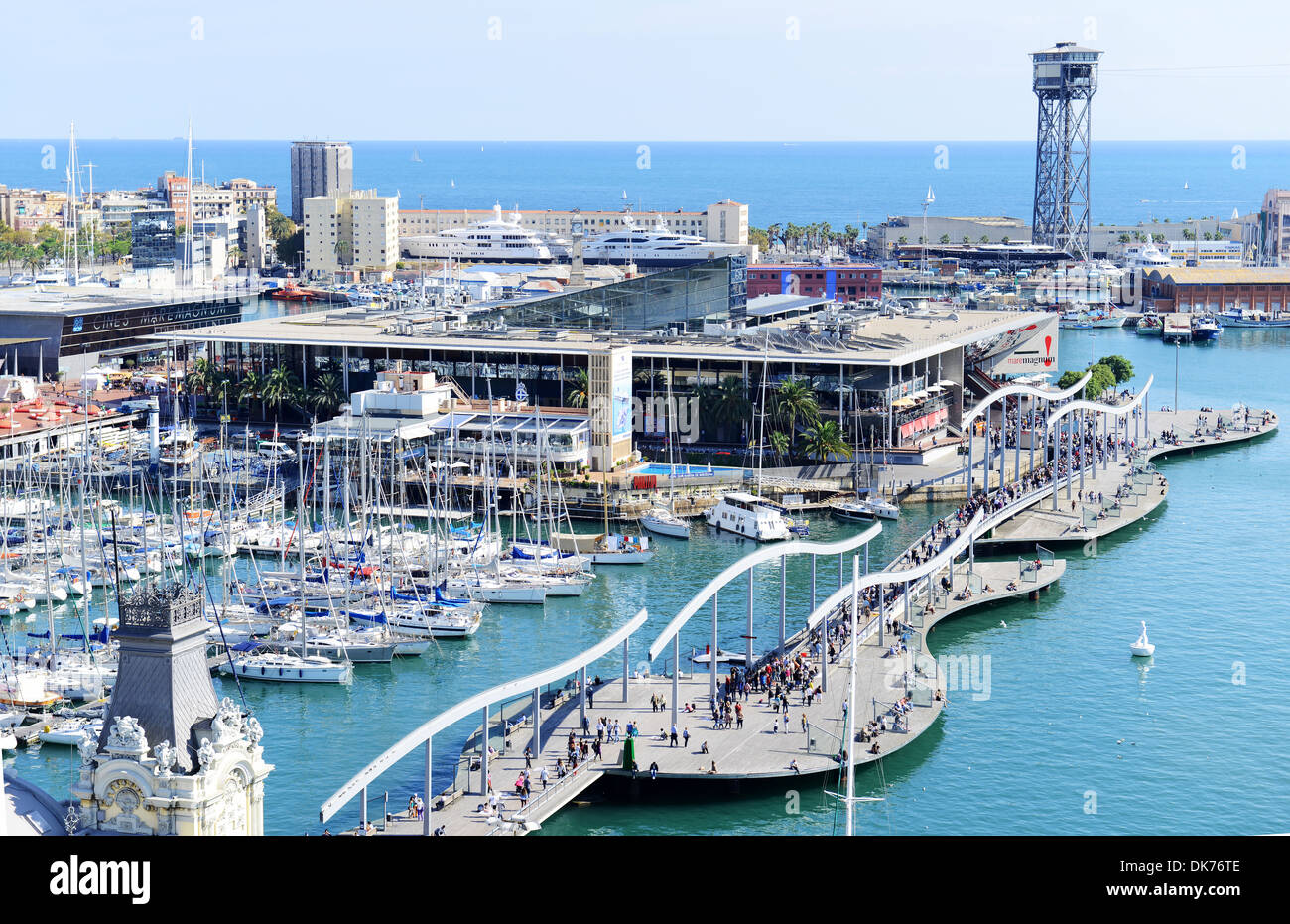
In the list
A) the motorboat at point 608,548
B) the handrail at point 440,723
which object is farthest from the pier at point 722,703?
the motorboat at point 608,548

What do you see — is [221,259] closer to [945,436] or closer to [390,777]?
[945,436]

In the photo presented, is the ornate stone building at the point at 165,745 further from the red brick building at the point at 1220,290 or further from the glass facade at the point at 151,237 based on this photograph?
the red brick building at the point at 1220,290

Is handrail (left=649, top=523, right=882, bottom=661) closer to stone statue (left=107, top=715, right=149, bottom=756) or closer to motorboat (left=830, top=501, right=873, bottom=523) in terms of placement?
motorboat (left=830, top=501, right=873, bottom=523)

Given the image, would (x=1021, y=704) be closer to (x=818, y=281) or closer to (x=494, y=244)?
(x=818, y=281)

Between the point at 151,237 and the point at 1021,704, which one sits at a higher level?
the point at 151,237

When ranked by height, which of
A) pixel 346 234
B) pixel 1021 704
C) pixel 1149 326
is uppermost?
pixel 346 234

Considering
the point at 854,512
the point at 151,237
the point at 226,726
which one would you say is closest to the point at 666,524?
the point at 854,512

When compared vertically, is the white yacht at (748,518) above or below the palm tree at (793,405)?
below
